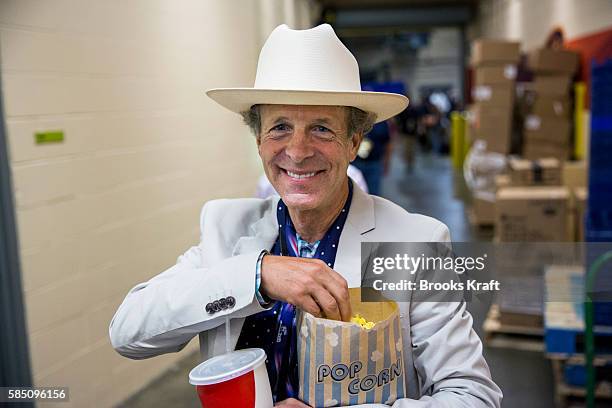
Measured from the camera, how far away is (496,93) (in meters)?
7.50

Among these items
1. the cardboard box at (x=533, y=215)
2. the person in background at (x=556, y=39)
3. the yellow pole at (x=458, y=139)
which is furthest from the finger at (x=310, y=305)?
the yellow pole at (x=458, y=139)

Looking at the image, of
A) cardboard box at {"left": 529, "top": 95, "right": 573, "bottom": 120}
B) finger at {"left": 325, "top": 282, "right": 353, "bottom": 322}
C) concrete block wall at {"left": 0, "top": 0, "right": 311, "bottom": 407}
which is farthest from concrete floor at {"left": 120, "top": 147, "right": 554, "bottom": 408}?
cardboard box at {"left": 529, "top": 95, "right": 573, "bottom": 120}

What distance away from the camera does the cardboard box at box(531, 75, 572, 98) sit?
23.0 ft

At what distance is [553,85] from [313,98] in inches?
258

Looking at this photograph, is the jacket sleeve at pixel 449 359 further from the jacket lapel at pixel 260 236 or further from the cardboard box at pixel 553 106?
the cardboard box at pixel 553 106

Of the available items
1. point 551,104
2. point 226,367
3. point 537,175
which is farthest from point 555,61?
point 226,367

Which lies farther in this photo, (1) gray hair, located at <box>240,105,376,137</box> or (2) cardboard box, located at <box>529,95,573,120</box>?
(2) cardboard box, located at <box>529,95,573,120</box>

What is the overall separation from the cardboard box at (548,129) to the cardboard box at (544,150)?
47 mm

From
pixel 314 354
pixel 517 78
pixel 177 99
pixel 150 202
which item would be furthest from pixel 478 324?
pixel 517 78

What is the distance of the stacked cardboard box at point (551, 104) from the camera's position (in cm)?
701

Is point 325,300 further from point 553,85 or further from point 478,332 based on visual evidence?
point 553,85

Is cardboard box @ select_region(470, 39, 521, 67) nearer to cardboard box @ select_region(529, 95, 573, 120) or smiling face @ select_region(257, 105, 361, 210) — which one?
cardboard box @ select_region(529, 95, 573, 120)

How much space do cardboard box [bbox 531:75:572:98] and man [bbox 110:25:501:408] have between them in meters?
6.33

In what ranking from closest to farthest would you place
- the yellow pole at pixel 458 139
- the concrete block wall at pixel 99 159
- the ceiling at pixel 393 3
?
1. the concrete block wall at pixel 99 159
2. the yellow pole at pixel 458 139
3. the ceiling at pixel 393 3
